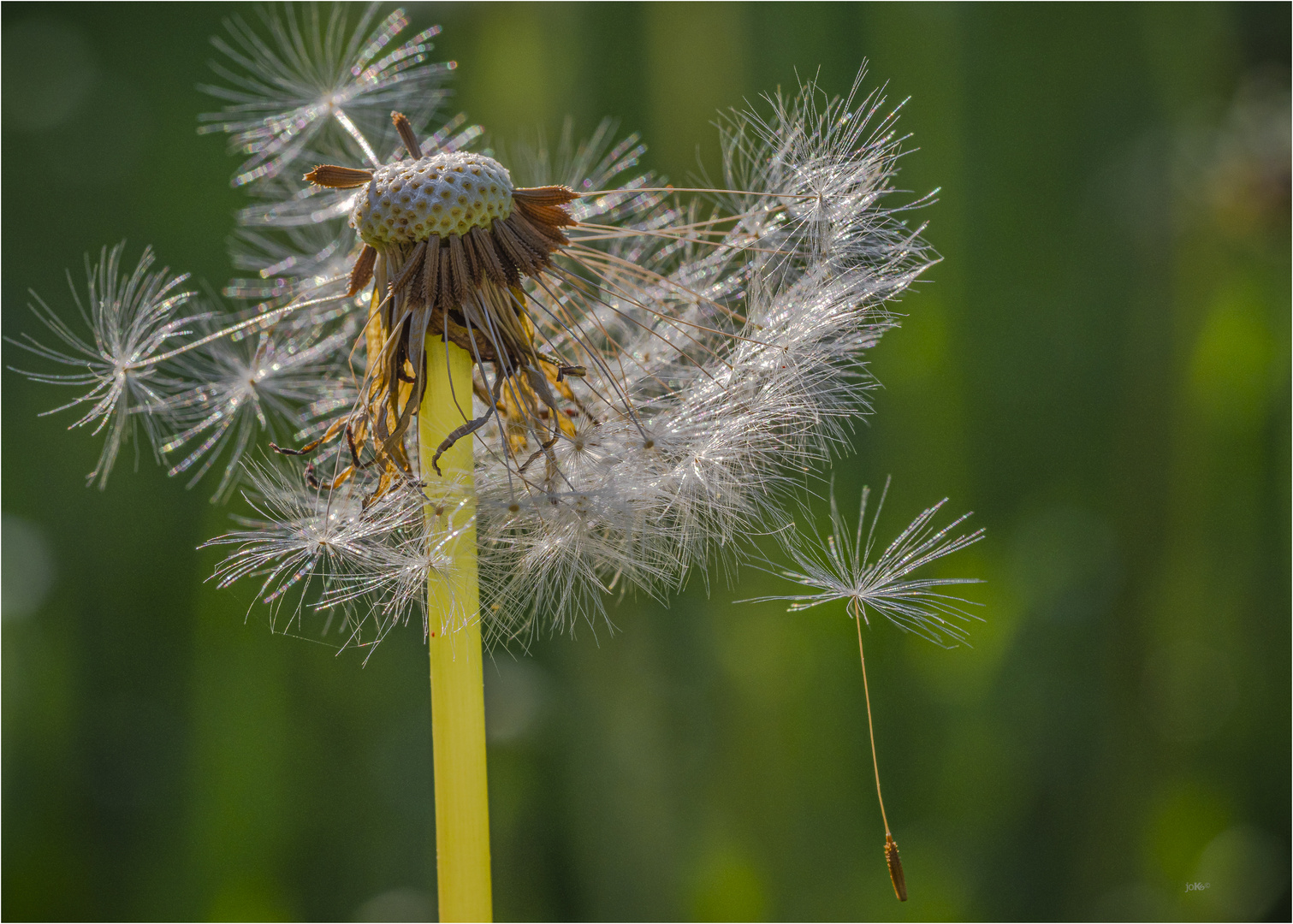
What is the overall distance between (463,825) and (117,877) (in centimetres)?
90

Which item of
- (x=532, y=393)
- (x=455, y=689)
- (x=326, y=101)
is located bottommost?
(x=455, y=689)

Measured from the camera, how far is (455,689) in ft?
1.16

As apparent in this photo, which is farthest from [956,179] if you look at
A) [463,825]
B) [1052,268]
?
[463,825]

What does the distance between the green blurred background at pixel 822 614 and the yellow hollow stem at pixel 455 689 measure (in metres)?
0.59

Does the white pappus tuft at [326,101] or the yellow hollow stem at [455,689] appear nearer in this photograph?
the yellow hollow stem at [455,689]

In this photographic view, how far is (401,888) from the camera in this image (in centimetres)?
101

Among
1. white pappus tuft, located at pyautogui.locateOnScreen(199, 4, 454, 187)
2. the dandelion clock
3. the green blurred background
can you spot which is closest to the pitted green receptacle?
the dandelion clock

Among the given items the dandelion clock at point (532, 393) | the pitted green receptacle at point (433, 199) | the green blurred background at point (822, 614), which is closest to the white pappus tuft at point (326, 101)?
the dandelion clock at point (532, 393)

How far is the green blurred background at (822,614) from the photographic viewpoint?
3.14 ft

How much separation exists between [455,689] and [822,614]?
628 mm

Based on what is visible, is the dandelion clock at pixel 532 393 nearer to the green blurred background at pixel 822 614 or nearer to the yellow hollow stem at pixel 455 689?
the yellow hollow stem at pixel 455 689

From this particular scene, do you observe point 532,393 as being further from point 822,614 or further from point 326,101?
point 822,614

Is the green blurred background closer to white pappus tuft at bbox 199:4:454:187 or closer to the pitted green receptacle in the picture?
white pappus tuft at bbox 199:4:454:187

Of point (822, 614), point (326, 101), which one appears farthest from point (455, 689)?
point (822, 614)
